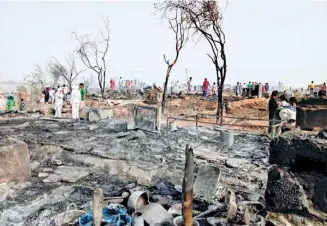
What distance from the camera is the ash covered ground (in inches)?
186

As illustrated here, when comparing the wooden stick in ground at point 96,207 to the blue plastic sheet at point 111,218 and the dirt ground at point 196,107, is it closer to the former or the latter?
the blue plastic sheet at point 111,218

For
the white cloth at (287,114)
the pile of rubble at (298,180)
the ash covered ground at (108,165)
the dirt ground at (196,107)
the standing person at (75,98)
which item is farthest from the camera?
the dirt ground at (196,107)

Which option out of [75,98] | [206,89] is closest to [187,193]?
[75,98]

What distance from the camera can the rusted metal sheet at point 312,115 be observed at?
3.04 meters

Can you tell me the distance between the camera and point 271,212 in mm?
2379

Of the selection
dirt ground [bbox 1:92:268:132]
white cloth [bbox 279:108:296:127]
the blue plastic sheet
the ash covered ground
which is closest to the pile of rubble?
the blue plastic sheet

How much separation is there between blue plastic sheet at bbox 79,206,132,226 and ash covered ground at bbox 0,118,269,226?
23.3 inches

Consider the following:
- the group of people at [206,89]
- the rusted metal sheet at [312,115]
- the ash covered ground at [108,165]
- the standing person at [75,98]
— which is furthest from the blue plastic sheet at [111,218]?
the group of people at [206,89]

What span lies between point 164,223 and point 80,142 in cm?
514

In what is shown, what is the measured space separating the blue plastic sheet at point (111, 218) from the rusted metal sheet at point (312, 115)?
2301mm

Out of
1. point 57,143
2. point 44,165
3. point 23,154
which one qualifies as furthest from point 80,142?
point 23,154

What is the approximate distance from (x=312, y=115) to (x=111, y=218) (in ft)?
8.63

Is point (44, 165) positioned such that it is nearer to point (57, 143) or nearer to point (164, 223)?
point (57, 143)

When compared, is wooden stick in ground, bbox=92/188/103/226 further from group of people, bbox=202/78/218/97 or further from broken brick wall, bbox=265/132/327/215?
group of people, bbox=202/78/218/97
